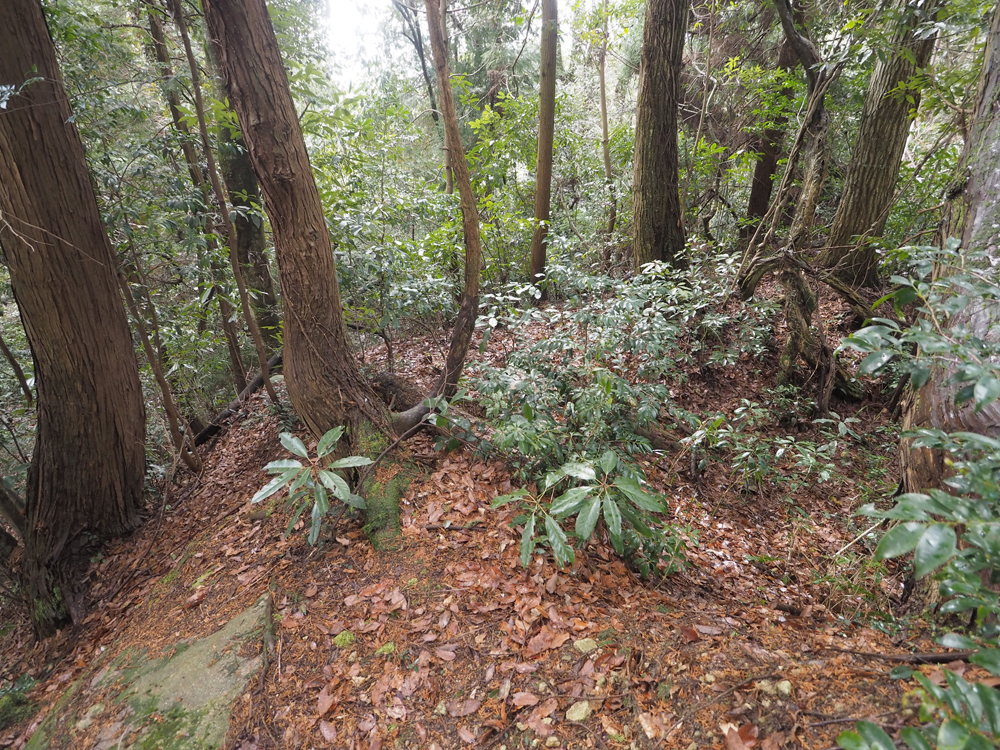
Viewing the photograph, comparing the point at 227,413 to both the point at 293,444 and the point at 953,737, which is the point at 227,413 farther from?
the point at 953,737

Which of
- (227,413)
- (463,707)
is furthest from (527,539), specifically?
(227,413)

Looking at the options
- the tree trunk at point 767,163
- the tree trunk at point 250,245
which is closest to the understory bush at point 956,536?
the tree trunk at point 250,245

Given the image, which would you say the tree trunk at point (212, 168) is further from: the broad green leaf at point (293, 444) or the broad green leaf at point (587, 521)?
the broad green leaf at point (587, 521)

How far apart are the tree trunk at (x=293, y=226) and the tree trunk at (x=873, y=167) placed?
5599mm

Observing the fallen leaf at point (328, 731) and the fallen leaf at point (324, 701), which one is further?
the fallen leaf at point (324, 701)

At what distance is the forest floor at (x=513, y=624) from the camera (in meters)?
1.74

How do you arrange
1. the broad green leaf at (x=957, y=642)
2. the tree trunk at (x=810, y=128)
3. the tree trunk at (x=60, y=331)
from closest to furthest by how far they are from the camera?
the broad green leaf at (x=957, y=642), the tree trunk at (x=60, y=331), the tree trunk at (x=810, y=128)

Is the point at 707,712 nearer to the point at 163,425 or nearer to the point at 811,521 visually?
the point at 811,521

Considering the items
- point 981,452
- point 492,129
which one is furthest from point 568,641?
point 492,129

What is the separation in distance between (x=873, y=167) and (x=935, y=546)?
264 inches

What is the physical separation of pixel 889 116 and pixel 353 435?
708cm

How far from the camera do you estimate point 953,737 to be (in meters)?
0.84

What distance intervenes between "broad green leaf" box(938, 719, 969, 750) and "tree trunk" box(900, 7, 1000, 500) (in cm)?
152

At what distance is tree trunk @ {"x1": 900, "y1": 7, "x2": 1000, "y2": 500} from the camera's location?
1954 millimetres
